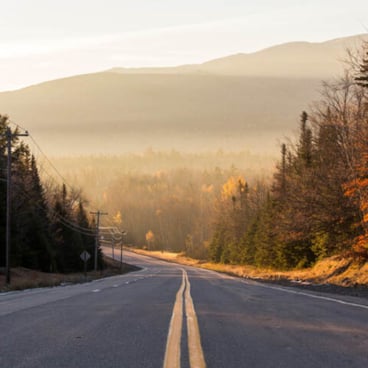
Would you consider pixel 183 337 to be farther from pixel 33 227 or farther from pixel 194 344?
pixel 33 227

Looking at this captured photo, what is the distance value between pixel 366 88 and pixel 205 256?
13112 centimetres

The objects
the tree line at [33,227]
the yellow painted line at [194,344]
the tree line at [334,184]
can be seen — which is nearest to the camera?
the yellow painted line at [194,344]

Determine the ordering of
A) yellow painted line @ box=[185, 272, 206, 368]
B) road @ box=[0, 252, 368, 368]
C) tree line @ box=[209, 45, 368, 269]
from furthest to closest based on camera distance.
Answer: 1. tree line @ box=[209, 45, 368, 269]
2. road @ box=[0, 252, 368, 368]
3. yellow painted line @ box=[185, 272, 206, 368]

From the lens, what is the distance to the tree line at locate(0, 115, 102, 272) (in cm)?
5909

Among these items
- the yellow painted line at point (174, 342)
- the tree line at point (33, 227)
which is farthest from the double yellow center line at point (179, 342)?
the tree line at point (33, 227)

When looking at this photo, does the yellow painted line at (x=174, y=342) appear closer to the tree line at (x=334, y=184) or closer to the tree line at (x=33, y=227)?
the tree line at (x=334, y=184)

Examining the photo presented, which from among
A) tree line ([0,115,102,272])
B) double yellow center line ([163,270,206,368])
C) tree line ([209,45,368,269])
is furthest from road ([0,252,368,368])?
tree line ([0,115,102,272])

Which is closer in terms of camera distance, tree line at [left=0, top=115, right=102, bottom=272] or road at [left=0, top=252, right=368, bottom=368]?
road at [left=0, top=252, right=368, bottom=368]

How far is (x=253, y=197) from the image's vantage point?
422 ft

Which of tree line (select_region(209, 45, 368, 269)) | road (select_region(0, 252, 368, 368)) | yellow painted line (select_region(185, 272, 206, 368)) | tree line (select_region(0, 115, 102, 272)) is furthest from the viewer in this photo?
tree line (select_region(0, 115, 102, 272))

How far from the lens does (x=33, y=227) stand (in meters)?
69.8

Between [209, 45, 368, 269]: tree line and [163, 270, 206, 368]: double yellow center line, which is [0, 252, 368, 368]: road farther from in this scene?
[209, 45, 368, 269]: tree line

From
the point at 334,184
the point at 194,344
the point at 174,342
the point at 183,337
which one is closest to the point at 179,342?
the point at 174,342

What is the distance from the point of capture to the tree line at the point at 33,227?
59094 mm
